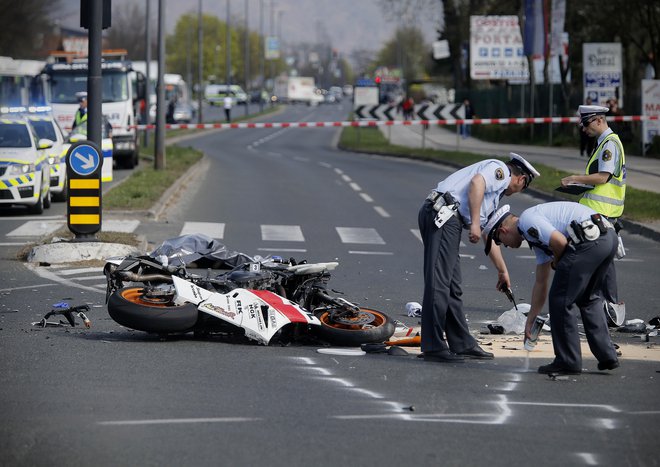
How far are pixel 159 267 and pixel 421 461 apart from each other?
4.25m

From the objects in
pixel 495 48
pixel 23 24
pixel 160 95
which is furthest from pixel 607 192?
pixel 23 24

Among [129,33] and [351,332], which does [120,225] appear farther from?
[129,33]

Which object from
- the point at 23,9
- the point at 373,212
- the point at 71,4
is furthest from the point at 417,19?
the point at 373,212

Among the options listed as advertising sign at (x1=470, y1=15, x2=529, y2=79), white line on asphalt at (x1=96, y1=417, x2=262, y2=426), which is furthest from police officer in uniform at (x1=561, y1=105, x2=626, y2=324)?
advertising sign at (x1=470, y1=15, x2=529, y2=79)

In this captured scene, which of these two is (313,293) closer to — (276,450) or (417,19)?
(276,450)

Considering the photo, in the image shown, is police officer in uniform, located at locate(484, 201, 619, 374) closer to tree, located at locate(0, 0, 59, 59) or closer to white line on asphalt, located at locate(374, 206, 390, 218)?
white line on asphalt, located at locate(374, 206, 390, 218)

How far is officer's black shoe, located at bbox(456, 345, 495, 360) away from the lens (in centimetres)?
902

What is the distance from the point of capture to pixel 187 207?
2255 cm

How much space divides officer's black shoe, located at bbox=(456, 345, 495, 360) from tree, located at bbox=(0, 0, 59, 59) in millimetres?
57938

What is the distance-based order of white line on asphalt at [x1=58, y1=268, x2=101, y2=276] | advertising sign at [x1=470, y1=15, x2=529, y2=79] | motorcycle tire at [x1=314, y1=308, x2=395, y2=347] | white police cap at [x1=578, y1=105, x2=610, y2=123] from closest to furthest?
motorcycle tire at [x1=314, y1=308, x2=395, y2=347]
white police cap at [x1=578, y1=105, x2=610, y2=123]
white line on asphalt at [x1=58, y1=268, x2=101, y2=276]
advertising sign at [x1=470, y1=15, x2=529, y2=79]

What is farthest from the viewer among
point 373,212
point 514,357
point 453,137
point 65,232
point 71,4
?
point 71,4

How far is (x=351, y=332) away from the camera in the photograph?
945cm

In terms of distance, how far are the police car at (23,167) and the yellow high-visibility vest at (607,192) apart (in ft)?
39.5

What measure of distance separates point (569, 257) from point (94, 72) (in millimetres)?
8600
